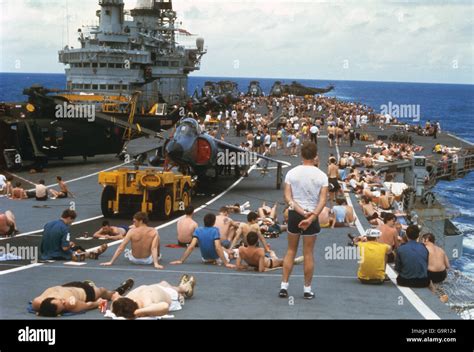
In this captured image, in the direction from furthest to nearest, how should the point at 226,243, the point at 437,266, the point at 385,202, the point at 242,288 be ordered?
the point at 385,202
the point at 226,243
the point at 437,266
the point at 242,288

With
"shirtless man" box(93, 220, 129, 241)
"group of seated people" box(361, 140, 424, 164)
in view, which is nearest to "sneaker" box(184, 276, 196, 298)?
"shirtless man" box(93, 220, 129, 241)

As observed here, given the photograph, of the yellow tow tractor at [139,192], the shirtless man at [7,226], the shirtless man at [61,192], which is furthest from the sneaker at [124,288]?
the shirtless man at [61,192]

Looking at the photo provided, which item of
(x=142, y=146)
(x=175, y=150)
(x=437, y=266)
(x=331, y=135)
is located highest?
(x=175, y=150)

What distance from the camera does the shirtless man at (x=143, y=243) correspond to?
15445 millimetres

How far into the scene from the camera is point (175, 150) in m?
26.8

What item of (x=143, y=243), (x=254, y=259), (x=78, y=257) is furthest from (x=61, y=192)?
(x=254, y=259)

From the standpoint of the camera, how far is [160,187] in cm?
2366

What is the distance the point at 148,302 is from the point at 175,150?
16265 mm

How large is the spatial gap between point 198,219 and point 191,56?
73.7m

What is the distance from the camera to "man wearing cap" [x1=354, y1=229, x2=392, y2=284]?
1395cm

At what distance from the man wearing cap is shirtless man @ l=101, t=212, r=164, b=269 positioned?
4347 mm

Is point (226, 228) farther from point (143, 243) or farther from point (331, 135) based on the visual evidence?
point (331, 135)

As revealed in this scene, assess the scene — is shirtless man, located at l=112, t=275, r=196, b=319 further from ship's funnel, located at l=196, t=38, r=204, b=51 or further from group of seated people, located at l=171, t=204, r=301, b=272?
ship's funnel, located at l=196, t=38, r=204, b=51
